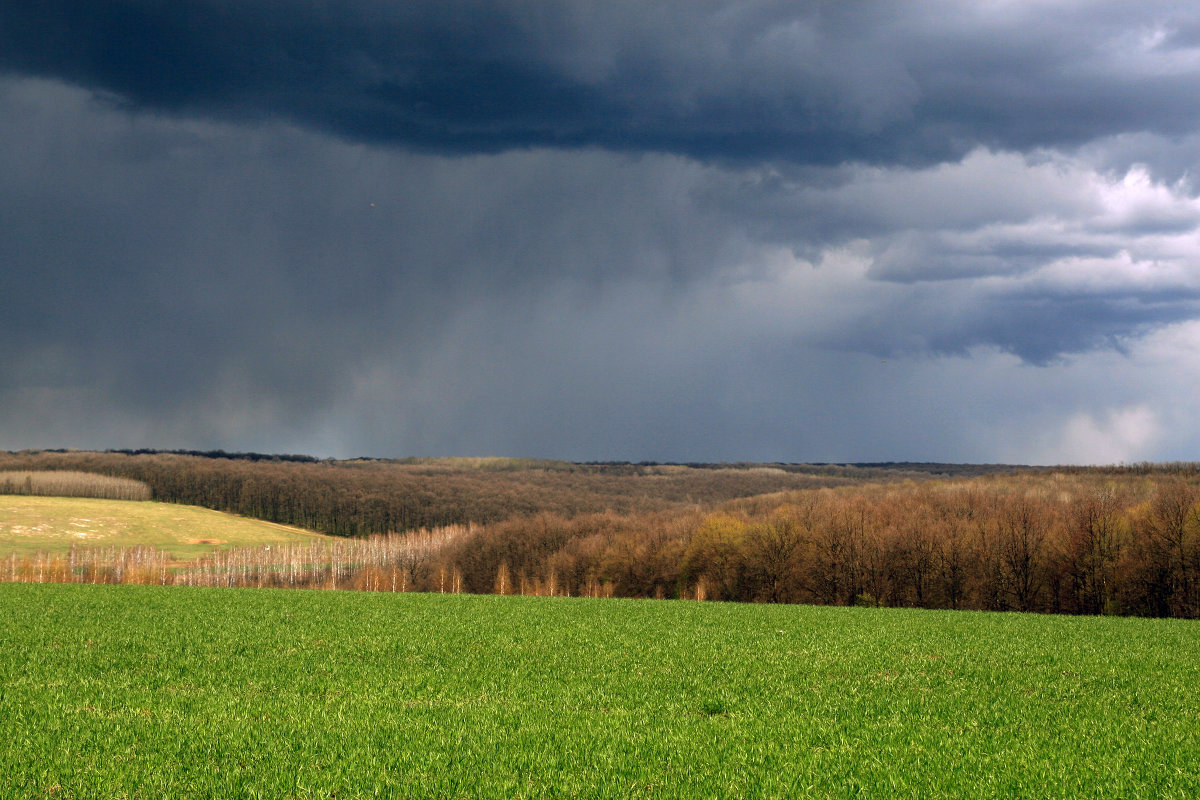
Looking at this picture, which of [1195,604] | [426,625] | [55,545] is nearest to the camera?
[426,625]

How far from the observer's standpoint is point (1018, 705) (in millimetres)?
20750

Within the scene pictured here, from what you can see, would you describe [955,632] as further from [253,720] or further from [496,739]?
[253,720]

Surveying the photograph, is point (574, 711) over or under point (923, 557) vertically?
over

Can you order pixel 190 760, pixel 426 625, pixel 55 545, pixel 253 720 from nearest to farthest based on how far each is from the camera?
pixel 190 760
pixel 253 720
pixel 426 625
pixel 55 545

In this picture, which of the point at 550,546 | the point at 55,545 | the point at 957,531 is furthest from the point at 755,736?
the point at 55,545

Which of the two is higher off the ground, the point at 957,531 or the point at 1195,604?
the point at 957,531

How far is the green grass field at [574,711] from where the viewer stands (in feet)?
45.4

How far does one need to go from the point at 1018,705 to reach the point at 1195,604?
73099 millimetres

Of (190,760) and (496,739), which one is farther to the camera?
(496,739)

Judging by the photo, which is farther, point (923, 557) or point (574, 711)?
point (923, 557)

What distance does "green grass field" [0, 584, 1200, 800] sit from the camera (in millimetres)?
13828

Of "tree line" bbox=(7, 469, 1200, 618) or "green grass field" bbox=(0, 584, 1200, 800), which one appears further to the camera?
"tree line" bbox=(7, 469, 1200, 618)

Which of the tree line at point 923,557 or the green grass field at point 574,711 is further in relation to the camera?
the tree line at point 923,557

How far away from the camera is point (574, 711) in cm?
1903
